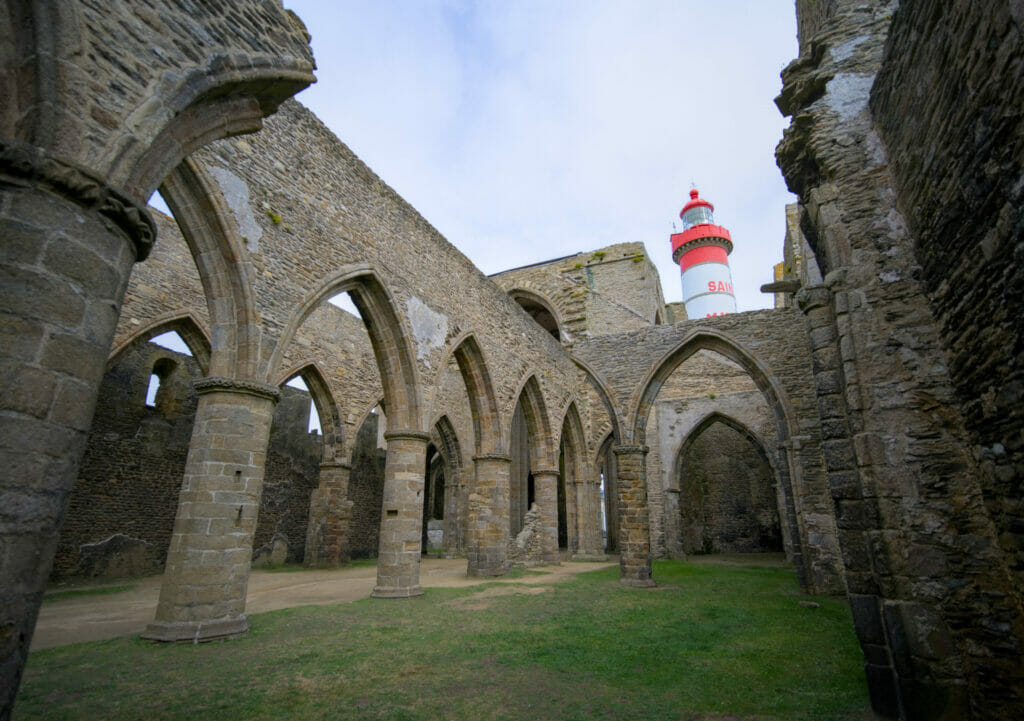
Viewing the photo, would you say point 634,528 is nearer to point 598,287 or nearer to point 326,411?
point 326,411

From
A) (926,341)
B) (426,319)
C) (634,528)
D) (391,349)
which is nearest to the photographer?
(926,341)

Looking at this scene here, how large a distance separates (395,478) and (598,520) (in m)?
8.74

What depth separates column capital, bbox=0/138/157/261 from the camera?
1773 millimetres

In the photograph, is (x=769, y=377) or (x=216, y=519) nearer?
(x=216, y=519)

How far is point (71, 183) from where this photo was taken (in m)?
1.88

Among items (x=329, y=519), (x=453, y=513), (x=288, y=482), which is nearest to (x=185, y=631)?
(x=329, y=519)

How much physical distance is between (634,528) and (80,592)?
948cm

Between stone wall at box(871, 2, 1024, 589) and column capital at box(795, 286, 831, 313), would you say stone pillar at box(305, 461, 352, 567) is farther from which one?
stone wall at box(871, 2, 1024, 589)

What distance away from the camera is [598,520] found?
15.4 meters

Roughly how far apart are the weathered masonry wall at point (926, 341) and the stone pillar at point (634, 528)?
649 centimetres

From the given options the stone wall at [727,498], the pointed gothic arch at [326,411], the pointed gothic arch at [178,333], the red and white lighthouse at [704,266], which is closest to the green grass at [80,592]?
the pointed gothic arch at [178,333]

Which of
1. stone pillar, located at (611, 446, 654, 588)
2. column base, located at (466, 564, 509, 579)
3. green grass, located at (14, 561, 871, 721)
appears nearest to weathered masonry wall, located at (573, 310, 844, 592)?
stone pillar, located at (611, 446, 654, 588)

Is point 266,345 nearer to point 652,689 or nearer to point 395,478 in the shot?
point 395,478

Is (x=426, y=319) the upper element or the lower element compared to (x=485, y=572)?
upper
